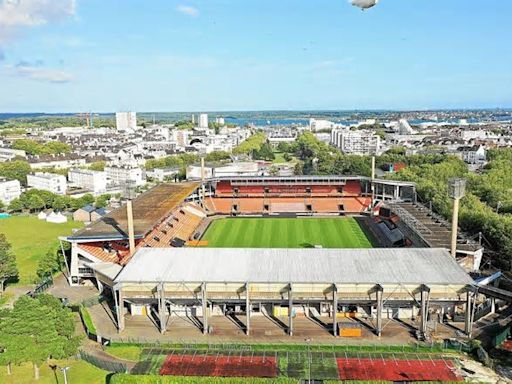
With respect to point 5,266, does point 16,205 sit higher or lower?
lower

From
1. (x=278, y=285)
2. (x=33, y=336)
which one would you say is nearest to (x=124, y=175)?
(x=278, y=285)

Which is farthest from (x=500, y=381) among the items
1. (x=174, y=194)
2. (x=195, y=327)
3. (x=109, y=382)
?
(x=174, y=194)

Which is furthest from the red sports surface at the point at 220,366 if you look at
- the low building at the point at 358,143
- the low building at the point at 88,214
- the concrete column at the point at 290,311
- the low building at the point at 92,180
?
the low building at the point at 358,143

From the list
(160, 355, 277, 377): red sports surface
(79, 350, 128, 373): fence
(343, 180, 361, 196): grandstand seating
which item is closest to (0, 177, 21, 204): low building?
(343, 180, 361, 196): grandstand seating

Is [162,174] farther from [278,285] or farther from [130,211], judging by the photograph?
[278,285]

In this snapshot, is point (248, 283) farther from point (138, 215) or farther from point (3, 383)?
point (138, 215)

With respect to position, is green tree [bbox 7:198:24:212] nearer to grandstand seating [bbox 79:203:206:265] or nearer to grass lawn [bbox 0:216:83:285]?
grass lawn [bbox 0:216:83:285]
